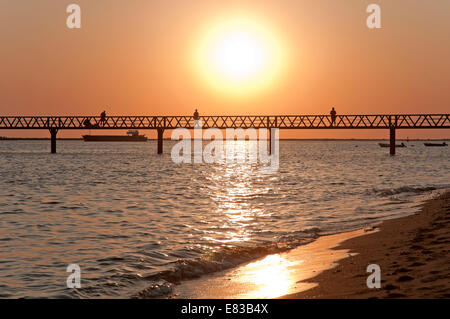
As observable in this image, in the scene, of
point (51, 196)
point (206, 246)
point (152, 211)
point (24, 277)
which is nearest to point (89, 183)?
point (51, 196)

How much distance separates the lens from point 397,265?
1088 centimetres

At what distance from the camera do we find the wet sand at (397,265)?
8969mm

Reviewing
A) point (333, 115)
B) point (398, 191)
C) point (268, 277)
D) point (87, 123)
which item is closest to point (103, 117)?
point (87, 123)

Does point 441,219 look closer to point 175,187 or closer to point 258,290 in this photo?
point 258,290

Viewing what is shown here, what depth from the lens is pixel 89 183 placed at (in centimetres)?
4019

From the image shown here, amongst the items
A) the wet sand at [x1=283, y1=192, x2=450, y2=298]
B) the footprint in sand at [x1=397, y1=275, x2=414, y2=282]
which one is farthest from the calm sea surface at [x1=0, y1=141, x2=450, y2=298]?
the footprint in sand at [x1=397, y1=275, x2=414, y2=282]

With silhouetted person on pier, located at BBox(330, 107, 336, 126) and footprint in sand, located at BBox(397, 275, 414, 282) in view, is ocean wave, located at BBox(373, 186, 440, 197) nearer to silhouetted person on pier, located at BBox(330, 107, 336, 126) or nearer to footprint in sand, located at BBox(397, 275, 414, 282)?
footprint in sand, located at BBox(397, 275, 414, 282)

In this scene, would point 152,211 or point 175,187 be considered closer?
point 152,211

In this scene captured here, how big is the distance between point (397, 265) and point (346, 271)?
1.01m

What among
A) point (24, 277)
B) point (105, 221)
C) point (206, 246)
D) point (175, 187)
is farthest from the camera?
point (175, 187)

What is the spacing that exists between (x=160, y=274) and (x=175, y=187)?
25.2 metres

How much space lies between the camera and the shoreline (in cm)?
930

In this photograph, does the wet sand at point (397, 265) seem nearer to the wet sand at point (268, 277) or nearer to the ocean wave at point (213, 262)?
the wet sand at point (268, 277)

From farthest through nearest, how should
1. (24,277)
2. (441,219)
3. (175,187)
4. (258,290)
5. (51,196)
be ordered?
(175,187) → (51,196) → (441,219) → (24,277) → (258,290)
